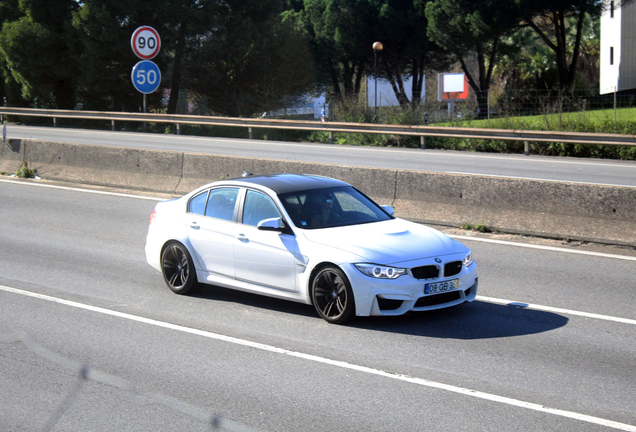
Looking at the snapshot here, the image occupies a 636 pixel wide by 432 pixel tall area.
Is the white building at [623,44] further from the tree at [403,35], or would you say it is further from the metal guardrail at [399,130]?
the metal guardrail at [399,130]

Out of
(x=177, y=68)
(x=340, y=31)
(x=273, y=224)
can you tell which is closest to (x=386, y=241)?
(x=273, y=224)

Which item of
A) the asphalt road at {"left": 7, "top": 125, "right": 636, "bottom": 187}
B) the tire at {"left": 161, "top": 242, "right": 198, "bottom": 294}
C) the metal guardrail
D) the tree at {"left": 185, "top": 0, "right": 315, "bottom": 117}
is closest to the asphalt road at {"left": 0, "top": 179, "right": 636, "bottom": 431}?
the tire at {"left": 161, "top": 242, "right": 198, "bottom": 294}

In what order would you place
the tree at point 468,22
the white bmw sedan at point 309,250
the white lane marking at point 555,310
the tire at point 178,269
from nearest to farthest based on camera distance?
the white bmw sedan at point 309,250
the white lane marking at point 555,310
the tire at point 178,269
the tree at point 468,22

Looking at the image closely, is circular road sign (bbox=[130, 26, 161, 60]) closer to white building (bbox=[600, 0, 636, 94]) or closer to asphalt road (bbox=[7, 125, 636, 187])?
asphalt road (bbox=[7, 125, 636, 187])

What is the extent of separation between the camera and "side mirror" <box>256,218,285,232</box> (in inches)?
289

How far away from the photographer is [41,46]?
128ft

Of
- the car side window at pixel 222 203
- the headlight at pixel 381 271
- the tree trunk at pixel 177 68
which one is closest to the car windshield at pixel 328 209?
the car side window at pixel 222 203

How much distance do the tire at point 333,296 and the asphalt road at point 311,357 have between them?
195mm

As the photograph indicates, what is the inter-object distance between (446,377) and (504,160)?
667 inches

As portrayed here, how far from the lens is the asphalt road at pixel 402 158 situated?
17.9 metres

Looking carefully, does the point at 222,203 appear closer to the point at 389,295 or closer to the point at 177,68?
the point at 389,295

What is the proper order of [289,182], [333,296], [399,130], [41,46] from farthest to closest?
[41,46] < [399,130] < [289,182] < [333,296]

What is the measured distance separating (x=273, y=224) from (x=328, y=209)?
719 mm

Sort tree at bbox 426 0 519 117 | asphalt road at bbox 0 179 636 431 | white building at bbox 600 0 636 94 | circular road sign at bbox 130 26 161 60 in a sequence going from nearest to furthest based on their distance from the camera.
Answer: asphalt road at bbox 0 179 636 431, circular road sign at bbox 130 26 161 60, tree at bbox 426 0 519 117, white building at bbox 600 0 636 94
